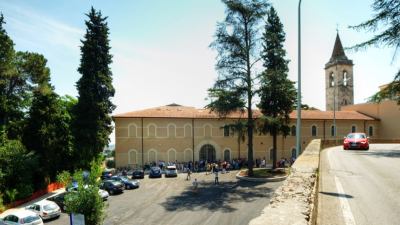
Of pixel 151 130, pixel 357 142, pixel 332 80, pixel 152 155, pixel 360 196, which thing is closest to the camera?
pixel 360 196

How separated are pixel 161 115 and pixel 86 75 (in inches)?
473

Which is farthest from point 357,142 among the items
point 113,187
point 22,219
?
point 22,219

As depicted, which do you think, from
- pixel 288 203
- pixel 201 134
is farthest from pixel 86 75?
pixel 288 203

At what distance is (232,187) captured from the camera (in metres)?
27.6

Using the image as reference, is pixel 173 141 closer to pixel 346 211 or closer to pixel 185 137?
pixel 185 137

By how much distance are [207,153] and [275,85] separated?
18.6 meters

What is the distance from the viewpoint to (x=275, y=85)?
29906 mm

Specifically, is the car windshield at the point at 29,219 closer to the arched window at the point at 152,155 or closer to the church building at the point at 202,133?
the church building at the point at 202,133

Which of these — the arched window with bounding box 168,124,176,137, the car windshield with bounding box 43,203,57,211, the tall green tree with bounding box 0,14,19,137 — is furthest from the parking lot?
the tall green tree with bounding box 0,14,19,137

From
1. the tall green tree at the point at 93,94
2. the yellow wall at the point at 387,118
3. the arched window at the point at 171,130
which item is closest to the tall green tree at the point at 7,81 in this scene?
the tall green tree at the point at 93,94

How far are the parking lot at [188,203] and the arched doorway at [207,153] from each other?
13.6 metres

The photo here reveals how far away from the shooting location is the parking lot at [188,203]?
1833 cm

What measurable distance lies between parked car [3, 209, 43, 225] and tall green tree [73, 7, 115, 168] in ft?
50.0

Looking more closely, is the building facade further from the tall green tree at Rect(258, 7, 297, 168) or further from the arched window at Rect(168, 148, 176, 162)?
the tall green tree at Rect(258, 7, 297, 168)
